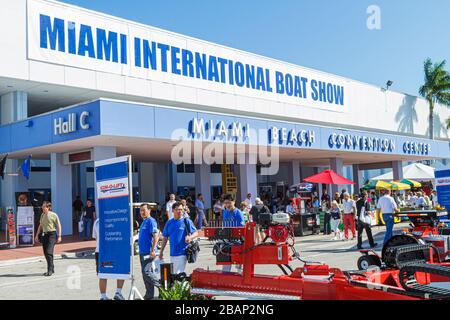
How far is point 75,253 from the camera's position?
52.3 feet

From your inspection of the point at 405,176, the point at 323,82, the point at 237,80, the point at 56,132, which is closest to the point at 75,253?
the point at 56,132

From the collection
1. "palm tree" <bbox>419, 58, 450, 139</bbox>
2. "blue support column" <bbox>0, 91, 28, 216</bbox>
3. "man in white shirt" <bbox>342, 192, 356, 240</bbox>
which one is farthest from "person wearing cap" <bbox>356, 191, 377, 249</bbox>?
"palm tree" <bbox>419, 58, 450, 139</bbox>

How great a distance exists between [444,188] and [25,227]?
48.9ft

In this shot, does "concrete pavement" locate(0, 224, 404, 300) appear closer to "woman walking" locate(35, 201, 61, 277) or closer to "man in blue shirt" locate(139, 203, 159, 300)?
"woman walking" locate(35, 201, 61, 277)

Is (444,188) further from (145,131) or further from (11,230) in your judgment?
(11,230)

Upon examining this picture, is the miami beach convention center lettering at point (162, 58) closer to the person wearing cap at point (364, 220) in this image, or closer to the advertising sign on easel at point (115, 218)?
the person wearing cap at point (364, 220)

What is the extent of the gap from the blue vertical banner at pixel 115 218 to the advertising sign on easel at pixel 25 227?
11916 mm

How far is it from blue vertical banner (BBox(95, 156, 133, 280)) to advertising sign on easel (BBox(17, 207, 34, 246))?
11.9 metres

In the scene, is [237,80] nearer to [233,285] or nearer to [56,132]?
[56,132]

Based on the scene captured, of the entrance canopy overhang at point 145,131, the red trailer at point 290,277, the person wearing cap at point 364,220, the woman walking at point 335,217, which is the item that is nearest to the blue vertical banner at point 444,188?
the person wearing cap at point 364,220

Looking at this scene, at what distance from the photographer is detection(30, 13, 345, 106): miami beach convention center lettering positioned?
2219 cm

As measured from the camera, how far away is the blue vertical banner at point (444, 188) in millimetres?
15508

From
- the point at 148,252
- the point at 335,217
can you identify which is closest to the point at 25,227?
the point at 335,217
